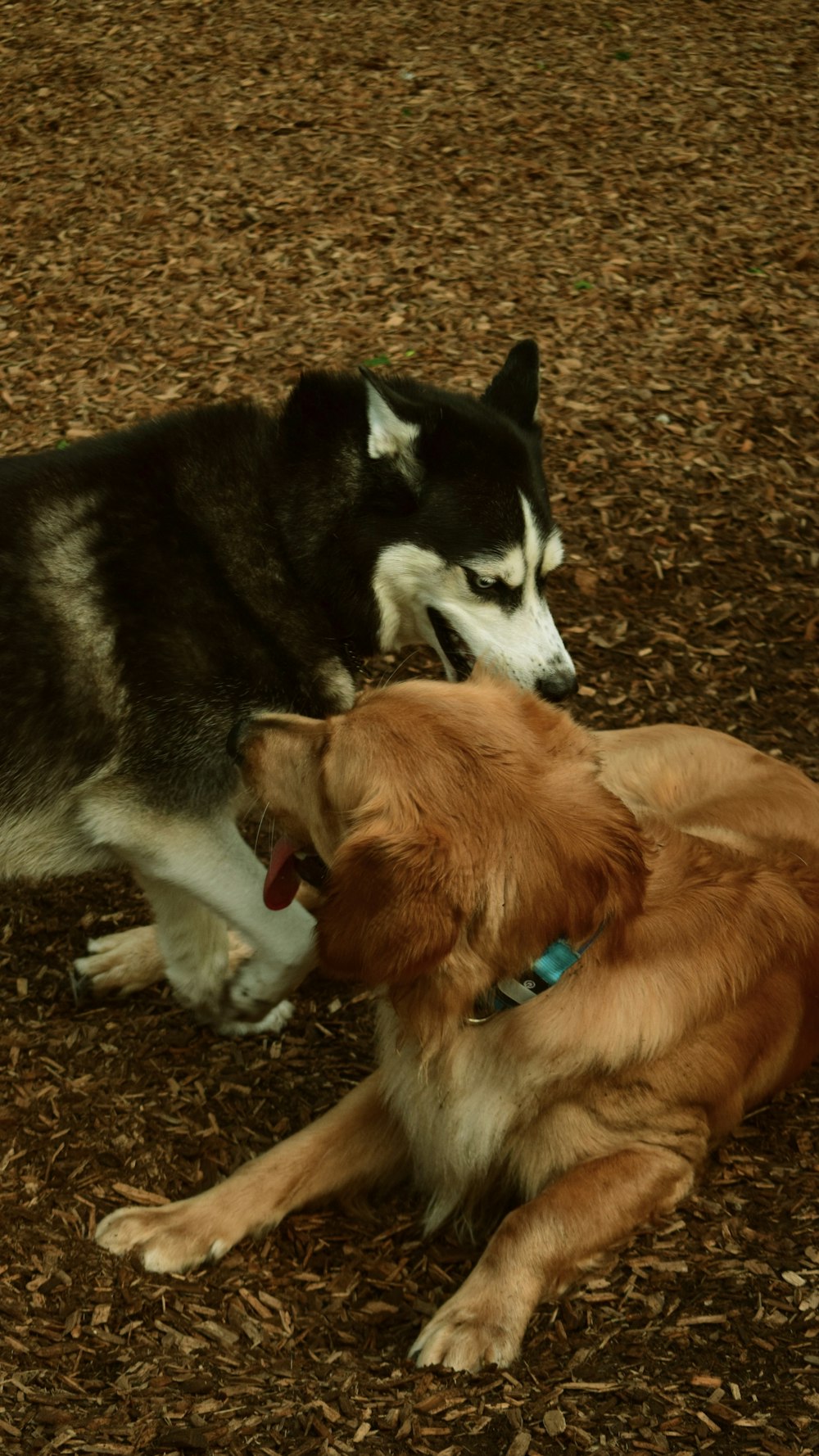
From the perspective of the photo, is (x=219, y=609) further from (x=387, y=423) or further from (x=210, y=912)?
(x=210, y=912)

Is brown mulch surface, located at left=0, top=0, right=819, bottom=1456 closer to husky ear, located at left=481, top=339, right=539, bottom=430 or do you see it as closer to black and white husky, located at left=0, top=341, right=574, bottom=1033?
black and white husky, located at left=0, top=341, right=574, bottom=1033

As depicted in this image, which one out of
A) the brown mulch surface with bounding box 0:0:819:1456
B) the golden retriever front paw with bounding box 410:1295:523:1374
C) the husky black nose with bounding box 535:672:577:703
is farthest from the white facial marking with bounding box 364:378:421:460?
the golden retriever front paw with bounding box 410:1295:523:1374

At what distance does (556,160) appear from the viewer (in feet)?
29.4

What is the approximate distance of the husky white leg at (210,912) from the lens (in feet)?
13.3

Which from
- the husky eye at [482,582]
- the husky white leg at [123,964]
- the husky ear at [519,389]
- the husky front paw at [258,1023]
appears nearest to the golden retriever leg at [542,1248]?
the husky front paw at [258,1023]

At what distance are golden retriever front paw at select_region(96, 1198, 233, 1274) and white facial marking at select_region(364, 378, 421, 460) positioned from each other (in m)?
2.25

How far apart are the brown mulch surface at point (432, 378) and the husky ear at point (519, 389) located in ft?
4.48

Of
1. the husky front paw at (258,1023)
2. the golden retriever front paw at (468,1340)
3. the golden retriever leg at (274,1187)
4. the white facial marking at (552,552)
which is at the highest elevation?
the white facial marking at (552,552)

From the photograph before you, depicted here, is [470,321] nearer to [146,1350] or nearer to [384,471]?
[384,471]

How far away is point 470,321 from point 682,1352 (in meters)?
5.80

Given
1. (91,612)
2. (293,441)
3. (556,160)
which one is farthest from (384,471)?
(556,160)

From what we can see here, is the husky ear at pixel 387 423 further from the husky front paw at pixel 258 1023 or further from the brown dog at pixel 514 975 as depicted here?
the husky front paw at pixel 258 1023

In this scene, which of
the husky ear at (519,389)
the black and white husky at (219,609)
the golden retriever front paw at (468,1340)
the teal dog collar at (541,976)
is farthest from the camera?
the husky ear at (519,389)

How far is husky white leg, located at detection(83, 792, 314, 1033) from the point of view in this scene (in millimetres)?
4047
